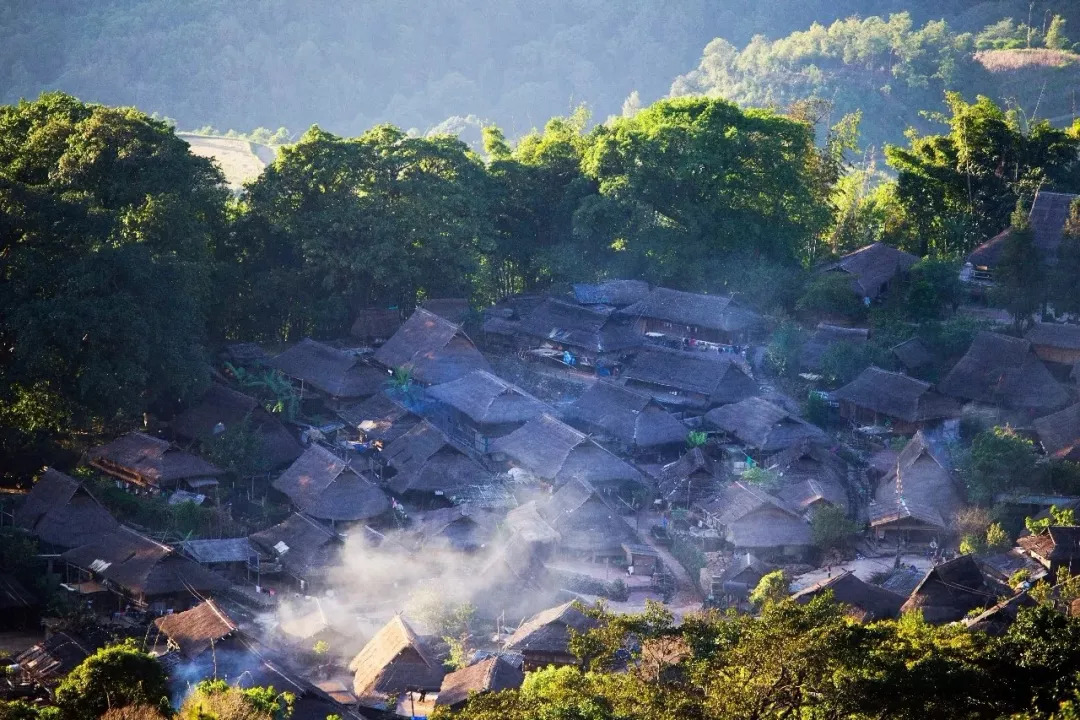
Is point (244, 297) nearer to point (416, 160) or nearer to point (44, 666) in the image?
point (416, 160)

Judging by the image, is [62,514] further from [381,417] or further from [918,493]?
[918,493]

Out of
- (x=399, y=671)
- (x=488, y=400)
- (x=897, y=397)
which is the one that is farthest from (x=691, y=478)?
(x=399, y=671)

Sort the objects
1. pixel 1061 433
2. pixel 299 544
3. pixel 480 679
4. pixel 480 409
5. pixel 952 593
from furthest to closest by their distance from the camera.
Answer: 1. pixel 480 409
2. pixel 1061 433
3. pixel 299 544
4. pixel 952 593
5. pixel 480 679

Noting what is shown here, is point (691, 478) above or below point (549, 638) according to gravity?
above

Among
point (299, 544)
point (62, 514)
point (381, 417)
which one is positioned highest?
point (381, 417)

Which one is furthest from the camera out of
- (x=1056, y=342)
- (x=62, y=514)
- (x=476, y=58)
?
(x=476, y=58)

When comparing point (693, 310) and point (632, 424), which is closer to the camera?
point (632, 424)

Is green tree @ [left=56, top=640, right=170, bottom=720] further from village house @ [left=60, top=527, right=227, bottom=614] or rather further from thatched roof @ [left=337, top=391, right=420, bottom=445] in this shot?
thatched roof @ [left=337, top=391, right=420, bottom=445]

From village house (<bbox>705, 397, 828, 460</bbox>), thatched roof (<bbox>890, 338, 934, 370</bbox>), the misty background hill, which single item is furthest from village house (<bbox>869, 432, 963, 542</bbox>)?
the misty background hill

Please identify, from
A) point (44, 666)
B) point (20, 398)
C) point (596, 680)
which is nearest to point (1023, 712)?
point (596, 680)
